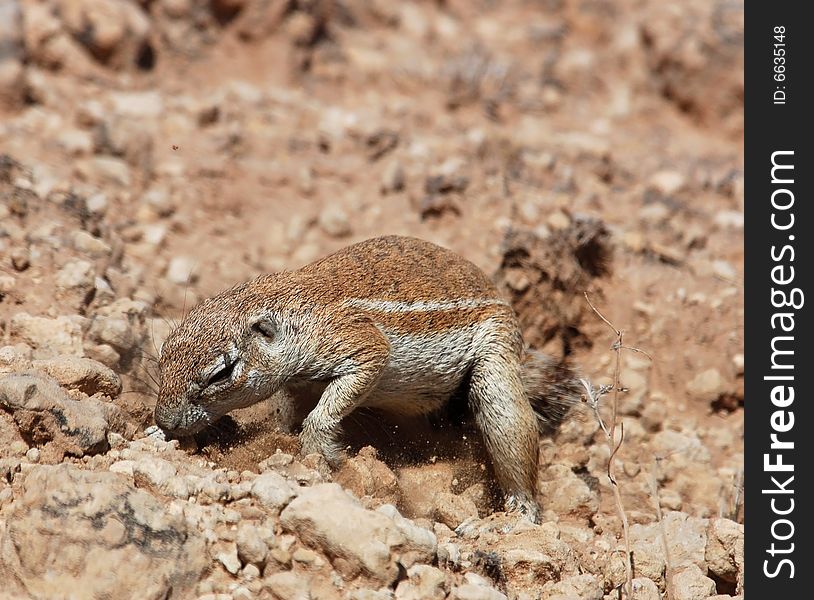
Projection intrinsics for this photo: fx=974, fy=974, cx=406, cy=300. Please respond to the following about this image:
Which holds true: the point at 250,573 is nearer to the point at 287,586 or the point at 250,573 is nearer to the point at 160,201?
the point at 287,586

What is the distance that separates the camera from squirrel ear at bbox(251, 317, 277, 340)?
588 cm

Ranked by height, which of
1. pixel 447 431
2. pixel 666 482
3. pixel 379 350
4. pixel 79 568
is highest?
pixel 379 350

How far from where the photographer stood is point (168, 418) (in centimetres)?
566

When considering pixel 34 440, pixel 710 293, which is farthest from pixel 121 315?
pixel 710 293

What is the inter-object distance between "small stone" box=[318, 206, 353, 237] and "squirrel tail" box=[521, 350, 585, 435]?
276 cm

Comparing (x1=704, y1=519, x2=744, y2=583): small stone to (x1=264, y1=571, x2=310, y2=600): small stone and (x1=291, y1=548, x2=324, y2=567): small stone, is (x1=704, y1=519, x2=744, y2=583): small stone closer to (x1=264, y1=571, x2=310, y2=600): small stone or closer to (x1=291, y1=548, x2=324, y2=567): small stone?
(x1=291, y1=548, x2=324, y2=567): small stone

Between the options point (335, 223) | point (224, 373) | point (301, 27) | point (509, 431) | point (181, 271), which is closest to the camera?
point (224, 373)

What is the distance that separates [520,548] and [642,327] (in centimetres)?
386

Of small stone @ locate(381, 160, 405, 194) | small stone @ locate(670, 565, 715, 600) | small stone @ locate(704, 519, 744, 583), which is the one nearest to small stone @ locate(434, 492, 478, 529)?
small stone @ locate(670, 565, 715, 600)

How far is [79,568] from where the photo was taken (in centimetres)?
432

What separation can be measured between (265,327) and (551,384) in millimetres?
2228

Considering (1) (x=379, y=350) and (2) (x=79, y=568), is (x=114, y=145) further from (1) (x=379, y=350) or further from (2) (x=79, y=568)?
(2) (x=79, y=568)

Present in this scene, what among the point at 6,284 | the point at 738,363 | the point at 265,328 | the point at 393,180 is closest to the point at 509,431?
the point at 265,328

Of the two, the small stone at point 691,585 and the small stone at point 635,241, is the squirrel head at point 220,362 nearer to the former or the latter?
the small stone at point 691,585
